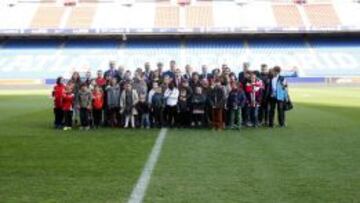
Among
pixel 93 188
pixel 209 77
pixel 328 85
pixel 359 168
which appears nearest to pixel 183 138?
pixel 209 77

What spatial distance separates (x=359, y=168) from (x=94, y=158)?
4715 millimetres

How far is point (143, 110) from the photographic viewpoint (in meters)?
17.5

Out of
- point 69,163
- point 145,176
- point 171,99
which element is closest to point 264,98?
point 171,99

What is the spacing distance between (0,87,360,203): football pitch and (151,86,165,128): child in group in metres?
0.98

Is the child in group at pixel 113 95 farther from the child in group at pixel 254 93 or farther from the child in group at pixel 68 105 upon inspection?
the child in group at pixel 254 93

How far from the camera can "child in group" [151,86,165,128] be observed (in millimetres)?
17266

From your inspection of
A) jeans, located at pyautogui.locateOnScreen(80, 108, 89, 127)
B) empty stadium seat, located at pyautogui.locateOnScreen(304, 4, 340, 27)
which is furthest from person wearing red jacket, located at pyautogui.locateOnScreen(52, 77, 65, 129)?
empty stadium seat, located at pyautogui.locateOnScreen(304, 4, 340, 27)

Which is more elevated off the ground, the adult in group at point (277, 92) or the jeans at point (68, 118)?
the adult in group at point (277, 92)

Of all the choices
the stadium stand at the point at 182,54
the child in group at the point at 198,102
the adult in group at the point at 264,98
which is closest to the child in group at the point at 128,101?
the child in group at the point at 198,102

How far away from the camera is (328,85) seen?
48000mm

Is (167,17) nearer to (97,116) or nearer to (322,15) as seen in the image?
(322,15)

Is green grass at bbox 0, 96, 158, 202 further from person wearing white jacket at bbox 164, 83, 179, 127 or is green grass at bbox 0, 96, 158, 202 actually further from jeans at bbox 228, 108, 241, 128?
jeans at bbox 228, 108, 241, 128

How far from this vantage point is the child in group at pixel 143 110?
1738 centimetres

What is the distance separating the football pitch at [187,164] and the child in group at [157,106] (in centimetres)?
98
